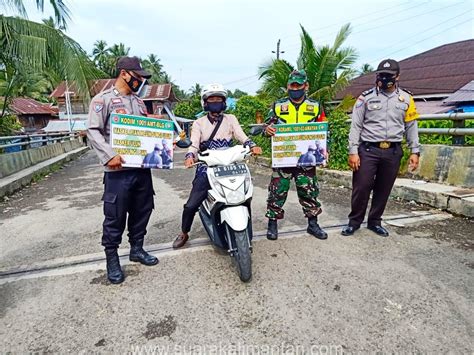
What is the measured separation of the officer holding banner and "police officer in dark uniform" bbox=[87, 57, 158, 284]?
1.37 metres

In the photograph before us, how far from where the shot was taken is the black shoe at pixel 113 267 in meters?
2.74

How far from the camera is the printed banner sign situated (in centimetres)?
333

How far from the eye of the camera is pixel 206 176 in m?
3.03

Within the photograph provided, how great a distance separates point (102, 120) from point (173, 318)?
165 centimetres

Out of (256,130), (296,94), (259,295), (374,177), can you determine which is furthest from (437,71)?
(259,295)

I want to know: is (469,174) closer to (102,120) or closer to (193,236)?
(193,236)

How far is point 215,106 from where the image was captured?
10.1ft

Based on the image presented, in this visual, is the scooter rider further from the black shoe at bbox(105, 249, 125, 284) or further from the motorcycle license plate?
the black shoe at bbox(105, 249, 125, 284)

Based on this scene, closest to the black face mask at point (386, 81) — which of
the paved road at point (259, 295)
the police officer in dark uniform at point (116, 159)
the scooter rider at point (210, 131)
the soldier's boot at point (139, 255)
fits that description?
the scooter rider at point (210, 131)

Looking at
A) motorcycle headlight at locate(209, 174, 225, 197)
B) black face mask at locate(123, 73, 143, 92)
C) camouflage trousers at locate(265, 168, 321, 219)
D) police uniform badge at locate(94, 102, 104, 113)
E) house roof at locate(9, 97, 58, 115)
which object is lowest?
camouflage trousers at locate(265, 168, 321, 219)

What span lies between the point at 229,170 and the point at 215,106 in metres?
0.71

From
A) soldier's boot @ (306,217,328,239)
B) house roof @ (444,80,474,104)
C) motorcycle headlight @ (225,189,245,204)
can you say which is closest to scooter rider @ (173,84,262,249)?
motorcycle headlight @ (225,189,245,204)

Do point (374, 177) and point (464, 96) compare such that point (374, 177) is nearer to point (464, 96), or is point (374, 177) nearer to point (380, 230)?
point (380, 230)

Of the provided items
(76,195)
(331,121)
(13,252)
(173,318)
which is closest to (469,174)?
(331,121)
